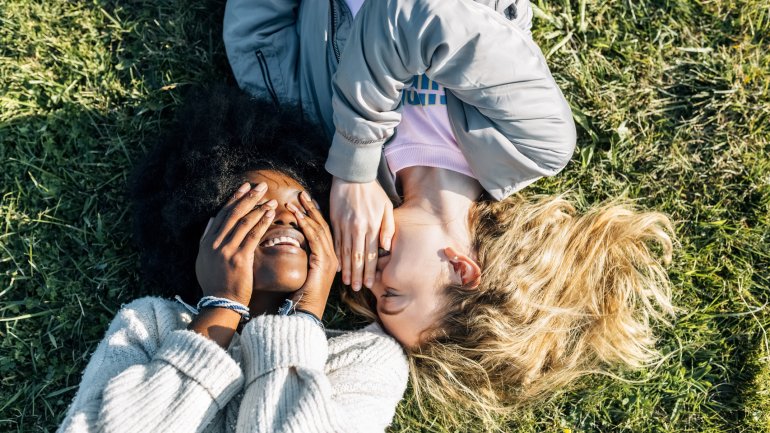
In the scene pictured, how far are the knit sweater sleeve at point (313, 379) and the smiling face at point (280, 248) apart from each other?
17 centimetres

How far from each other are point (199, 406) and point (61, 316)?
1157 millimetres

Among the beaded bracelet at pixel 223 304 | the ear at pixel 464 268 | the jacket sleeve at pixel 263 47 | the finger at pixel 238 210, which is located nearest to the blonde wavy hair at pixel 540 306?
the ear at pixel 464 268

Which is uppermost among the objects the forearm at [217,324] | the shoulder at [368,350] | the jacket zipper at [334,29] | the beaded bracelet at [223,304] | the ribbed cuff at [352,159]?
the jacket zipper at [334,29]

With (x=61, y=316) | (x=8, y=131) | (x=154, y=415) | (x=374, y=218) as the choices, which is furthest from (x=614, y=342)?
(x=8, y=131)

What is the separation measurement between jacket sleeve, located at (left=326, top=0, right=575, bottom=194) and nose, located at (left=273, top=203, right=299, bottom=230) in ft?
0.95

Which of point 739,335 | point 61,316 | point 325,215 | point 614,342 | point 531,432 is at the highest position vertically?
point 325,215

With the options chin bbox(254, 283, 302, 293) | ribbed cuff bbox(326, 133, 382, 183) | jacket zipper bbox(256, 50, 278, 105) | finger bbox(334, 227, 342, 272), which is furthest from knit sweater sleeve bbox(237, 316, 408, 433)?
jacket zipper bbox(256, 50, 278, 105)

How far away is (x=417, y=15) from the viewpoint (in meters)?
2.83

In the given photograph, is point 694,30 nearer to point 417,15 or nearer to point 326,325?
point 417,15

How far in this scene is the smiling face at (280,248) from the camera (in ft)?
9.67

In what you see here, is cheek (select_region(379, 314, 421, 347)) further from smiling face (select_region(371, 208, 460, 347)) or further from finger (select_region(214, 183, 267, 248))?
finger (select_region(214, 183, 267, 248))

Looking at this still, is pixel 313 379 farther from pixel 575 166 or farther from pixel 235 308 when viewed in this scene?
pixel 575 166

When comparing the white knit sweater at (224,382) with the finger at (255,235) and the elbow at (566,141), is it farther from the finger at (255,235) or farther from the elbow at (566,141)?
the elbow at (566,141)

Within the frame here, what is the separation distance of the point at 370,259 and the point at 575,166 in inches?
52.1
